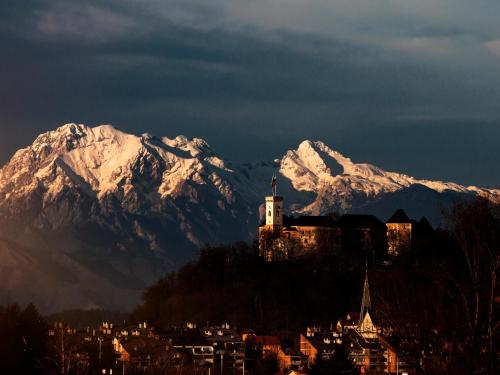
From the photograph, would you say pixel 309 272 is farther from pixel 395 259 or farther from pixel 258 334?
pixel 258 334

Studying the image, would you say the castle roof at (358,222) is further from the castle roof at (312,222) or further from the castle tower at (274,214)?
the castle tower at (274,214)

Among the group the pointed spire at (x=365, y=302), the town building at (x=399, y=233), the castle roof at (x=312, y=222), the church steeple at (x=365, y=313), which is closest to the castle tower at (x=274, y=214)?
the castle roof at (x=312, y=222)

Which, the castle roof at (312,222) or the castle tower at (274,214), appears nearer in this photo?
the castle roof at (312,222)

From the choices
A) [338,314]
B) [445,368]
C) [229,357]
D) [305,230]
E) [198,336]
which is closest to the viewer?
[445,368]

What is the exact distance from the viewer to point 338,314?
430 feet

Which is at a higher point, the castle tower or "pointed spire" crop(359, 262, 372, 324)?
the castle tower

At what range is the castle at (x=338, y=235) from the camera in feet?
478

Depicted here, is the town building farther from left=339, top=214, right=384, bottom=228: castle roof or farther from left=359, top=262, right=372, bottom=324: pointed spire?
left=359, top=262, right=372, bottom=324: pointed spire

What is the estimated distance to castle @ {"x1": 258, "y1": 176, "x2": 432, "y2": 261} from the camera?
146m

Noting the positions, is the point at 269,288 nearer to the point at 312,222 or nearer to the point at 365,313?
the point at 365,313

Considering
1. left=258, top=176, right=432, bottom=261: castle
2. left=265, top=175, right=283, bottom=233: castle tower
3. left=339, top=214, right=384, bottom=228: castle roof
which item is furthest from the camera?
left=265, top=175, right=283, bottom=233: castle tower

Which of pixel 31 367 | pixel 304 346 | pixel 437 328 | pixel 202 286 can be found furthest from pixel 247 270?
pixel 437 328

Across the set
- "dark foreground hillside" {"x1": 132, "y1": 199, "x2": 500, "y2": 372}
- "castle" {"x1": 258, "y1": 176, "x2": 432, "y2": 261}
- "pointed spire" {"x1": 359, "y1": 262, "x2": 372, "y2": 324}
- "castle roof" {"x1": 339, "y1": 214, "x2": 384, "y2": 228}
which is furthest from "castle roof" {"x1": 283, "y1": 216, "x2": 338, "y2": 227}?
"pointed spire" {"x1": 359, "y1": 262, "x2": 372, "y2": 324}

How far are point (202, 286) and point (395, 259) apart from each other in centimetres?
1881
